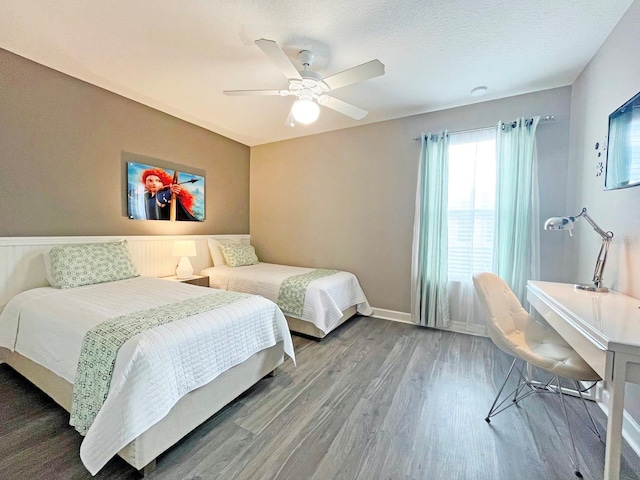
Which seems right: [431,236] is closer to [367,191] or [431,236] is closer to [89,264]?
[367,191]

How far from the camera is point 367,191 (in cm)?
358

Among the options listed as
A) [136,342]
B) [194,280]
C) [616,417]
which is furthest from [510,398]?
[194,280]

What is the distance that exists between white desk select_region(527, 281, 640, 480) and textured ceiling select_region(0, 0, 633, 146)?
181cm

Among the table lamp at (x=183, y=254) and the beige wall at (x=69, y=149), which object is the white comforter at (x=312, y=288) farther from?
the beige wall at (x=69, y=149)

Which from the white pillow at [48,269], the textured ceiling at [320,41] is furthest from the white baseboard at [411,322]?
the white pillow at [48,269]

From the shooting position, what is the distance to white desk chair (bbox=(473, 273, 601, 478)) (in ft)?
4.64

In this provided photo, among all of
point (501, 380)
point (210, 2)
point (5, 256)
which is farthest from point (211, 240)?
point (501, 380)

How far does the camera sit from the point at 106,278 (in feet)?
8.09

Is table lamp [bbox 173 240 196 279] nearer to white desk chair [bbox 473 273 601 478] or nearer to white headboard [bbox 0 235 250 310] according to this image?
white headboard [bbox 0 235 250 310]

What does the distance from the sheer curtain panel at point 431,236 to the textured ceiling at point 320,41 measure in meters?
0.60

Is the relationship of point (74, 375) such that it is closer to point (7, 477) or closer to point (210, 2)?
point (7, 477)

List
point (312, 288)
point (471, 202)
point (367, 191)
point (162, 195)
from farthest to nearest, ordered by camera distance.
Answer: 1. point (367, 191)
2. point (162, 195)
3. point (471, 202)
4. point (312, 288)

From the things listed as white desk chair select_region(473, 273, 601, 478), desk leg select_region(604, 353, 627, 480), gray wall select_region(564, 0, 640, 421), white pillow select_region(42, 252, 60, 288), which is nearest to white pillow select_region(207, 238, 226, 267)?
white pillow select_region(42, 252, 60, 288)

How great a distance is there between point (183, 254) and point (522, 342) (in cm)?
343
